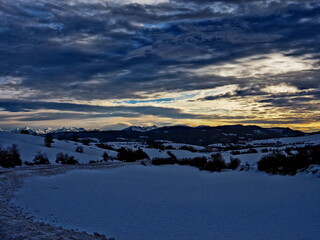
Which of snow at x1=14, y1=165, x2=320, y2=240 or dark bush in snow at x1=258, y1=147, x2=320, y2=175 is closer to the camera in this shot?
snow at x1=14, y1=165, x2=320, y2=240

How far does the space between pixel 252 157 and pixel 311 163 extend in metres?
14.5

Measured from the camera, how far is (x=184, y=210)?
39.5 feet

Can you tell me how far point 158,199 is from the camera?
1436 cm

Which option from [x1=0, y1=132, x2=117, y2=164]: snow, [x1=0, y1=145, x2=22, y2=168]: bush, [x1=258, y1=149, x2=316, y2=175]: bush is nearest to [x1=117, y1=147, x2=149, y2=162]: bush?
[x1=0, y1=132, x2=117, y2=164]: snow

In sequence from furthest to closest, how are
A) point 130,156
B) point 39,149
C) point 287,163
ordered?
point 130,156 < point 39,149 < point 287,163

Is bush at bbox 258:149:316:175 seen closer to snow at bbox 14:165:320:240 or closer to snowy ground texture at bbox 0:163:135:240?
snow at bbox 14:165:320:240

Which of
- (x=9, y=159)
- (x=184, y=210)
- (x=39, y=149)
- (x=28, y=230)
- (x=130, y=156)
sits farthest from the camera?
(x=130, y=156)

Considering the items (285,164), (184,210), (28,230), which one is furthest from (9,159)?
(28,230)

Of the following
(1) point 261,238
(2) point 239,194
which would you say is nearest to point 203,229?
(1) point 261,238

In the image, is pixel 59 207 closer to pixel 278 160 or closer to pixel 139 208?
pixel 139 208

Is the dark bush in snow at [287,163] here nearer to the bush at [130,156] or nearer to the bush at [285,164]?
the bush at [285,164]

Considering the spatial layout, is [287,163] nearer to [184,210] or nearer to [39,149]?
[184,210]

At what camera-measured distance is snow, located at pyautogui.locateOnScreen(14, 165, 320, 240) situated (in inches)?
352

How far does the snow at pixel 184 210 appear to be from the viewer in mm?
8945
